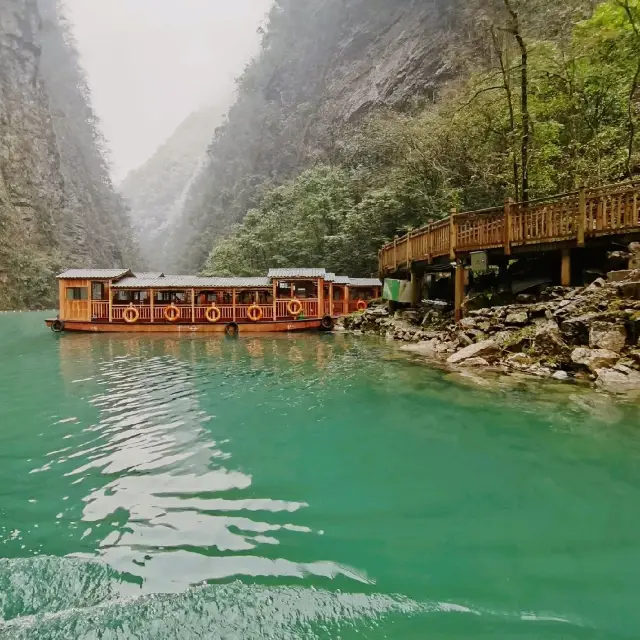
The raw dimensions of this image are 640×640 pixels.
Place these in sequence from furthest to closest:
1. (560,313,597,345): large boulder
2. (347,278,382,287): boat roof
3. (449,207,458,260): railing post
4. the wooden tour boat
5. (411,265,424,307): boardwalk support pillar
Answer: (347,278,382,287): boat roof, the wooden tour boat, (411,265,424,307): boardwalk support pillar, (449,207,458,260): railing post, (560,313,597,345): large boulder

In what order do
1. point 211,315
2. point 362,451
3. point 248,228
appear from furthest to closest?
point 248,228 < point 211,315 < point 362,451

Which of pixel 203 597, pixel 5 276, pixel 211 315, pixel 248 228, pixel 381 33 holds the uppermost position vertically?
pixel 381 33

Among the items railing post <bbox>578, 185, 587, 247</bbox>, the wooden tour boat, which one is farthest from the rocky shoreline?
the wooden tour boat

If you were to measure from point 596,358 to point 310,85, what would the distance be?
64.5 meters

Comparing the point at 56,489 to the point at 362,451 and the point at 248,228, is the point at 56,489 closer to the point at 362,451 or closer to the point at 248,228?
the point at 362,451

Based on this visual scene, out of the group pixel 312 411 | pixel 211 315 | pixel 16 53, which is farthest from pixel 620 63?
pixel 16 53

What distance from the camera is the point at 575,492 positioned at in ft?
15.0

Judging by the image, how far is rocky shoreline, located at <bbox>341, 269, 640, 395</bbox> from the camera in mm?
8562

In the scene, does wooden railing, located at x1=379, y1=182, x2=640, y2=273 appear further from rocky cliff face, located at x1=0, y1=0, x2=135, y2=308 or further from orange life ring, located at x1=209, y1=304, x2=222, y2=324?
rocky cliff face, located at x1=0, y1=0, x2=135, y2=308

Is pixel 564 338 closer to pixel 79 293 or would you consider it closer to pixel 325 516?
pixel 325 516

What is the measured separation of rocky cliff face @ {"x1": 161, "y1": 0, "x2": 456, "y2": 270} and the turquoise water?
38.6 metres

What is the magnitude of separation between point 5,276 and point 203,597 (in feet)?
168

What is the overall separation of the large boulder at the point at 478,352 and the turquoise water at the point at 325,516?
206 cm

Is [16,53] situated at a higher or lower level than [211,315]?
higher
